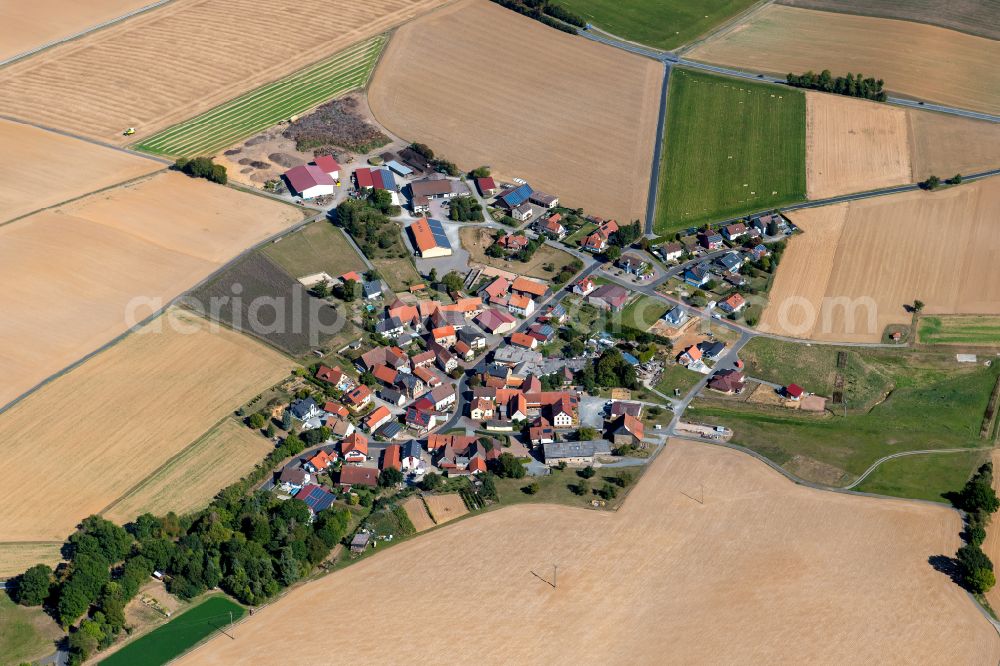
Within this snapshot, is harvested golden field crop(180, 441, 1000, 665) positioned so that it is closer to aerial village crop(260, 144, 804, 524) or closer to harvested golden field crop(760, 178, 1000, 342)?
aerial village crop(260, 144, 804, 524)

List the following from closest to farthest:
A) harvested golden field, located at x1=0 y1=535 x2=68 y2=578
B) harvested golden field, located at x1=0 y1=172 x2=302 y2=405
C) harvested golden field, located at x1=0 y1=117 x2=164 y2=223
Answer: harvested golden field, located at x1=0 y1=535 x2=68 y2=578 → harvested golden field, located at x1=0 y1=172 x2=302 y2=405 → harvested golden field, located at x1=0 y1=117 x2=164 y2=223

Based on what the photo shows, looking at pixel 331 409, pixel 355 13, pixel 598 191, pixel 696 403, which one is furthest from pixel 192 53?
pixel 696 403

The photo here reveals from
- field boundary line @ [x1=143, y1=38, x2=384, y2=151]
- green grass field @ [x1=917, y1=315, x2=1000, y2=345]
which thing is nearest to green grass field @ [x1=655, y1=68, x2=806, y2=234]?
green grass field @ [x1=917, y1=315, x2=1000, y2=345]

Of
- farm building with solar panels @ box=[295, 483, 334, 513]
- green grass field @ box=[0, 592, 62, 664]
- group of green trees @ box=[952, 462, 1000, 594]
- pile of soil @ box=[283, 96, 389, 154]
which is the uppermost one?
pile of soil @ box=[283, 96, 389, 154]

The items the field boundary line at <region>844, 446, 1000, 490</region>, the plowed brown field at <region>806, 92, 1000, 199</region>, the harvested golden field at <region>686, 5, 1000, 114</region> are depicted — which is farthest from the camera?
the harvested golden field at <region>686, 5, 1000, 114</region>

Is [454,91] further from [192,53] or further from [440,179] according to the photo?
[192,53]

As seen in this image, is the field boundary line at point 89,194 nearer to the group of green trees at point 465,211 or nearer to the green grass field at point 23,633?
the group of green trees at point 465,211
